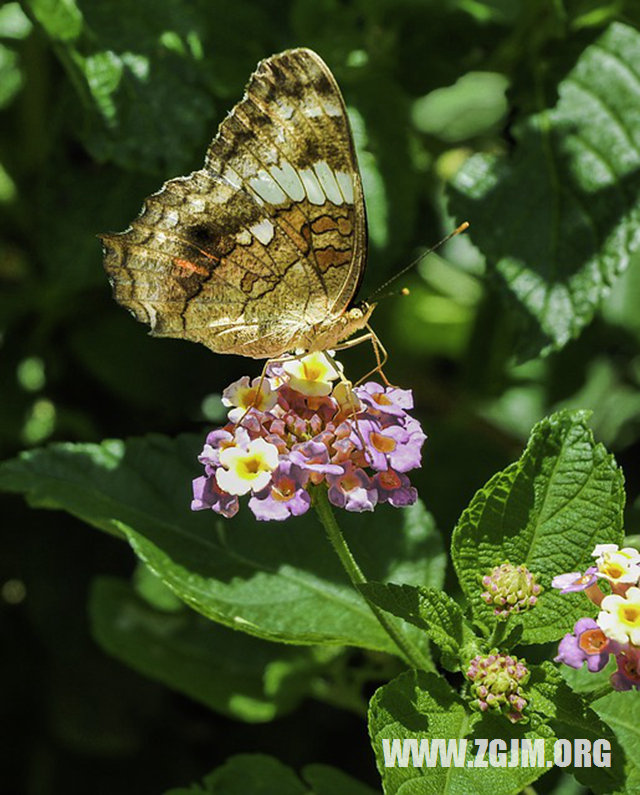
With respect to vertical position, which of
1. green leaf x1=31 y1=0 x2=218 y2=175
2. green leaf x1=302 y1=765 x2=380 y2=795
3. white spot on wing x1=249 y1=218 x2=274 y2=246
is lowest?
green leaf x1=302 y1=765 x2=380 y2=795

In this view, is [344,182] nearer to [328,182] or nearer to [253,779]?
[328,182]

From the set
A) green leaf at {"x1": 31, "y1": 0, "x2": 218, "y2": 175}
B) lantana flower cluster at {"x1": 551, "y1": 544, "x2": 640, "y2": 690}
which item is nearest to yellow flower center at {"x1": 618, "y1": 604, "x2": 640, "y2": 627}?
lantana flower cluster at {"x1": 551, "y1": 544, "x2": 640, "y2": 690}

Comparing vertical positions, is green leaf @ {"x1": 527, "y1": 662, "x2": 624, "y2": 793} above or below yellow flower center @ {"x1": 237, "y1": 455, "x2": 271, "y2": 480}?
below

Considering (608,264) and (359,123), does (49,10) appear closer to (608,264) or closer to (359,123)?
(359,123)

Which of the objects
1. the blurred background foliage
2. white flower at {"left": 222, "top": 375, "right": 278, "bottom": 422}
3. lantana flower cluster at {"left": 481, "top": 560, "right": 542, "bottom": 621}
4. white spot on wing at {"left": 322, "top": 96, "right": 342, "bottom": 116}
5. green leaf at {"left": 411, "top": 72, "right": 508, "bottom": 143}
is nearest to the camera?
lantana flower cluster at {"left": 481, "top": 560, "right": 542, "bottom": 621}

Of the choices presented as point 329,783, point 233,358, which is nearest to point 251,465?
point 329,783

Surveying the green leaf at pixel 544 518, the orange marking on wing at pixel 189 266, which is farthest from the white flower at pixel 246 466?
the orange marking on wing at pixel 189 266

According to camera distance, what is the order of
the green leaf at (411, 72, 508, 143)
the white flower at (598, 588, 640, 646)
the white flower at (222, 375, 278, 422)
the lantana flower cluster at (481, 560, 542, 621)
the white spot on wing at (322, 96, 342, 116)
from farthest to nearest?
1. the green leaf at (411, 72, 508, 143)
2. the white spot on wing at (322, 96, 342, 116)
3. the white flower at (222, 375, 278, 422)
4. the lantana flower cluster at (481, 560, 542, 621)
5. the white flower at (598, 588, 640, 646)

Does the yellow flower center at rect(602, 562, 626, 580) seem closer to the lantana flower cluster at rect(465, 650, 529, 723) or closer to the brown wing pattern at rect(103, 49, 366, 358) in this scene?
the lantana flower cluster at rect(465, 650, 529, 723)
